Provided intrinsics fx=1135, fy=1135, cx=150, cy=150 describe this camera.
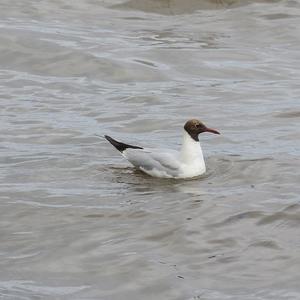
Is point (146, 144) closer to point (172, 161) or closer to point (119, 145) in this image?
point (119, 145)

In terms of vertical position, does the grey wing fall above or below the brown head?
below

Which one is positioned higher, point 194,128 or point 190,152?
point 194,128

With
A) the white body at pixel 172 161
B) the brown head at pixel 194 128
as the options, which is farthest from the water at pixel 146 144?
the brown head at pixel 194 128

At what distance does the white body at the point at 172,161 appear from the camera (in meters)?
10.6

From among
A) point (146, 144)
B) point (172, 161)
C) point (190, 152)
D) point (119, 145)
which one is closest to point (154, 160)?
point (172, 161)

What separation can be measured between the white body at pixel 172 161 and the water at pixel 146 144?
0.12 m

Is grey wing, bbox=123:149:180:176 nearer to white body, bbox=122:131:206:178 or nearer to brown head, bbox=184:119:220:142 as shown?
white body, bbox=122:131:206:178

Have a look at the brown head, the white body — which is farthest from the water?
the brown head

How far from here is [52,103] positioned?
13781 mm

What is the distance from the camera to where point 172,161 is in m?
10.6

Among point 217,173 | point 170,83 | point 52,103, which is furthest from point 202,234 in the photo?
point 170,83

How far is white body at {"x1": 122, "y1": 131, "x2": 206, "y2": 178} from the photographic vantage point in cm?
1058

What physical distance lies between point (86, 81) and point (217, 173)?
4.77 meters

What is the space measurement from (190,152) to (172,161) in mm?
195
